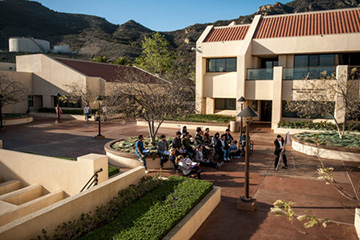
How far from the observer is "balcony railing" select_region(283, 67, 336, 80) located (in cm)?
2061

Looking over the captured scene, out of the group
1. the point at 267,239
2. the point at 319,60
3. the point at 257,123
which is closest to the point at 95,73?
the point at 257,123

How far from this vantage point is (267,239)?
650cm

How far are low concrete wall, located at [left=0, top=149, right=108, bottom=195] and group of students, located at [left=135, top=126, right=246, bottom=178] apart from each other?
Answer: 293cm

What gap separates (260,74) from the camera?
23.2 m

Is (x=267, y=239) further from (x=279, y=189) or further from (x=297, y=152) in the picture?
(x=297, y=152)

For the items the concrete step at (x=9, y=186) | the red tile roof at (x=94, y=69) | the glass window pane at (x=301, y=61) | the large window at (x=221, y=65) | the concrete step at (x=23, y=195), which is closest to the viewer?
the concrete step at (x=23, y=195)

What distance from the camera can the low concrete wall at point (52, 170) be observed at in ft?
27.7

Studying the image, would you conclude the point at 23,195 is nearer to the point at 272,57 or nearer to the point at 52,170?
the point at 52,170

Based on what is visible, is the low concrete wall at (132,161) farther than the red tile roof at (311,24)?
No

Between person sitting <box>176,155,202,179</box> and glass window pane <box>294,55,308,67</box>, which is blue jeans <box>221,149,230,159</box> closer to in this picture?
person sitting <box>176,155,202,179</box>

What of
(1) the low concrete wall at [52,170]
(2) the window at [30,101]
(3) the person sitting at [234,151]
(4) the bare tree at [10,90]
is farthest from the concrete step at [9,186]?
(2) the window at [30,101]

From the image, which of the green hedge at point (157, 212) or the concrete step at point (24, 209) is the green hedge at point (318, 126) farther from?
the concrete step at point (24, 209)

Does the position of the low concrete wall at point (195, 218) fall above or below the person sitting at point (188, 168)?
below

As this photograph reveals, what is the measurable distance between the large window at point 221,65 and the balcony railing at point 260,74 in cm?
238
